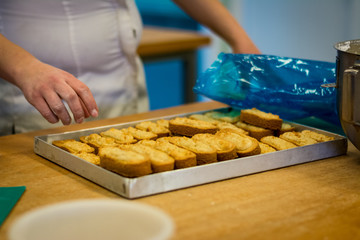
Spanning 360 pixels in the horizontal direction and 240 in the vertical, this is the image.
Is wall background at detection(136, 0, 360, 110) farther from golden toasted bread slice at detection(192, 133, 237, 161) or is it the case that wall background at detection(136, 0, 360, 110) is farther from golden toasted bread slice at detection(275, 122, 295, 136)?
golden toasted bread slice at detection(192, 133, 237, 161)

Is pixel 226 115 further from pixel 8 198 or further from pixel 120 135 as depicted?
pixel 8 198

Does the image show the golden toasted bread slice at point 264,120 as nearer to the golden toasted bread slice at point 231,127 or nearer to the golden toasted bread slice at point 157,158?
the golden toasted bread slice at point 231,127

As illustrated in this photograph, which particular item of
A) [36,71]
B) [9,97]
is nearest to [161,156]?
[36,71]

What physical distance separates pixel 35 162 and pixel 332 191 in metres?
0.62

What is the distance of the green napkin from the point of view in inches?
32.8

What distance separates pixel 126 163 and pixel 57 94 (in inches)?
11.6

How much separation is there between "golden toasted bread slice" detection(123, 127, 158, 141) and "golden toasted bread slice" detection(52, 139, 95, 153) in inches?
4.6

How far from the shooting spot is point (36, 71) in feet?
3.75

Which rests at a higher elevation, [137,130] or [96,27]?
[96,27]

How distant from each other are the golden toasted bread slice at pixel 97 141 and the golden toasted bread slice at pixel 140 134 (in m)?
0.06

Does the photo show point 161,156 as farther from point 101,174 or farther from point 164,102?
point 164,102

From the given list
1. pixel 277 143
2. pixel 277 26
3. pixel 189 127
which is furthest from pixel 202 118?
pixel 277 26

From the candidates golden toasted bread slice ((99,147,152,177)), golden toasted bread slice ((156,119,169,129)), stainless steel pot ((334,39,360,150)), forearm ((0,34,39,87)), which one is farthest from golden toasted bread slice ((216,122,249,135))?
forearm ((0,34,39,87))

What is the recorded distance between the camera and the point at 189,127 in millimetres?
1184
